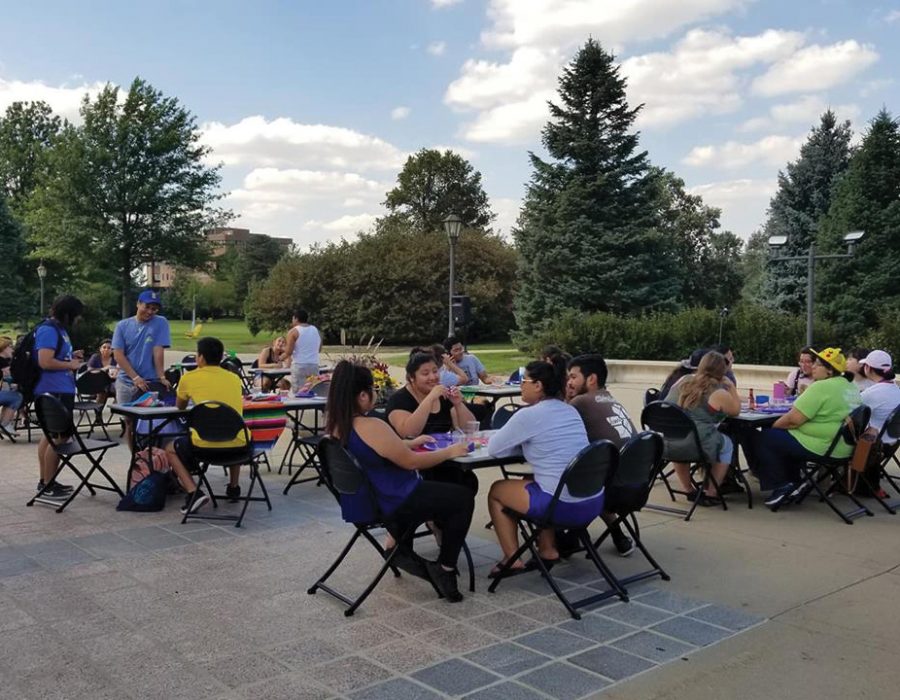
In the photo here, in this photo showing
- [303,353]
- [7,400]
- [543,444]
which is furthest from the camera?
[303,353]

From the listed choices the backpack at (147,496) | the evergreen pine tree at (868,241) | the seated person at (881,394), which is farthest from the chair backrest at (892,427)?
the evergreen pine tree at (868,241)

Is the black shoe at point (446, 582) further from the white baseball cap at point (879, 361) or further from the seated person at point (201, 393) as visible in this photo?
the white baseball cap at point (879, 361)

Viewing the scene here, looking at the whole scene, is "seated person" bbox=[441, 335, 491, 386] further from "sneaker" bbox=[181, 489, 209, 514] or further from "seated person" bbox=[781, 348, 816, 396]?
"sneaker" bbox=[181, 489, 209, 514]

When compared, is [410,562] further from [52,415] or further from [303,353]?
[303,353]

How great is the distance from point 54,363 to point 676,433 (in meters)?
5.10

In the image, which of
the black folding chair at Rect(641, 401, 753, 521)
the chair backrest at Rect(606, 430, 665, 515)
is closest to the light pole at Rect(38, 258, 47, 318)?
the black folding chair at Rect(641, 401, 753, 521)

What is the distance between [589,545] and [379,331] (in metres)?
32.4

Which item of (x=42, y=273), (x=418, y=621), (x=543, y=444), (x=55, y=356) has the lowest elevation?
(x=418, y=621)

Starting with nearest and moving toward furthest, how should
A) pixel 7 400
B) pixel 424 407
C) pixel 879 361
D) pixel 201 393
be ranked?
pixel 424 407 < pixel 201 393 < pixel 879 361 < pixel 7 400

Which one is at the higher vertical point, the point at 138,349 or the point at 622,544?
the point at 138,349

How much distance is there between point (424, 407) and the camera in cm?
491

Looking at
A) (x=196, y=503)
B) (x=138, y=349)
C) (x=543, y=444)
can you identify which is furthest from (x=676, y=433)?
(x=138, y=349)

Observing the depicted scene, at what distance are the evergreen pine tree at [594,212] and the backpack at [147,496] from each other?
23.9 metres

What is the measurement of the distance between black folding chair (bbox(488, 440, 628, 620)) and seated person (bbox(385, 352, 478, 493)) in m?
0.56
